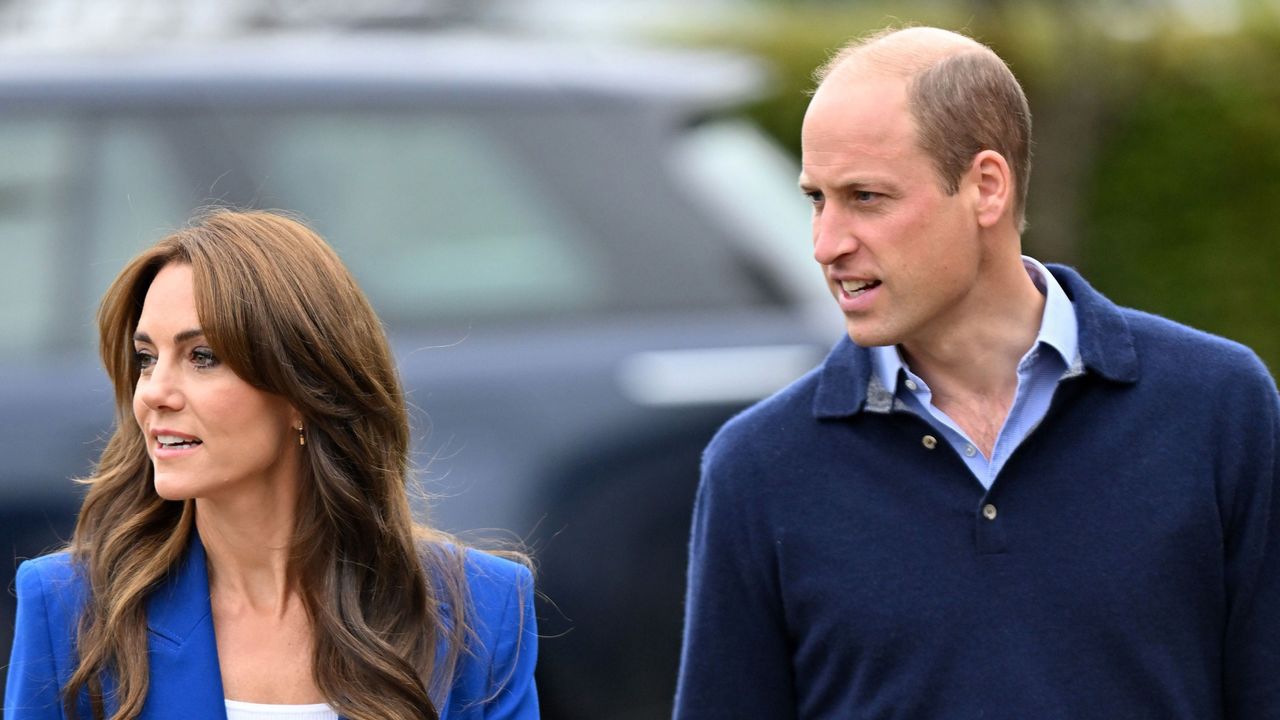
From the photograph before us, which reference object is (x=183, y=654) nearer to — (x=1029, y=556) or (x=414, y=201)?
(x=1029, y=556)

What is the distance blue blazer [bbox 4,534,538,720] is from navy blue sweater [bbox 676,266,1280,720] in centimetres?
36

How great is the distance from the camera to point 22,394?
4703 mm

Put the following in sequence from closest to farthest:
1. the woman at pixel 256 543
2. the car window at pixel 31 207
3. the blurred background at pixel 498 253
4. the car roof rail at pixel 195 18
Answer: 1. the woman at pixel 256 543
2. the blurred background at pixel 498 253
3. the car window at pixel 31 207
4. the car roof rail at pixel 195 18

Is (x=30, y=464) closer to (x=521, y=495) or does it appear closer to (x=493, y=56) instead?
(x=521, y=495)

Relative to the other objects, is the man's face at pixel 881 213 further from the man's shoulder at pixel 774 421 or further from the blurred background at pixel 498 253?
the blurred background at pixel 498 253

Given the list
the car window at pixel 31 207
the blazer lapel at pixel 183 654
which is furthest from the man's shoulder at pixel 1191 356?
the car window at pixel 31 207

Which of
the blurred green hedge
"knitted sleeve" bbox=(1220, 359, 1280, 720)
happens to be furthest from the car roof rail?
the blurred green hedge

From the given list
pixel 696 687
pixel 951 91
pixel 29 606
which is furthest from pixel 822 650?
pixel 29 606

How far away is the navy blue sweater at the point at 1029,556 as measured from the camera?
281cm

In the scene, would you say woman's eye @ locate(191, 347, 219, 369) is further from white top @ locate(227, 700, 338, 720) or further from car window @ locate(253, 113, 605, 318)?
car window @ locate(253, 113, 605, 318)

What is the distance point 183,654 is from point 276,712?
0.17m

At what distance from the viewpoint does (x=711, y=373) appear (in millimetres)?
4895

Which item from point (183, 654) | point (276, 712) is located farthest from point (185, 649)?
point (276, 712)

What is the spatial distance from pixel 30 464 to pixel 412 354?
37.1 inches
